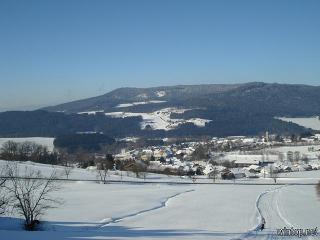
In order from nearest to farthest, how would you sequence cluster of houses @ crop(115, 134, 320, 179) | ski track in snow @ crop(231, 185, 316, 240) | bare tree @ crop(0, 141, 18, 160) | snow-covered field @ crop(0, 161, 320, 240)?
ski track in snow @ crop(231, 185, 316, 240) → snow-covered field @ crop(0, 161, 320, 240) → bare tree @ crop(0, 141, 18, 160) → cluster of houses @ crop(115, 134, 320, 179)

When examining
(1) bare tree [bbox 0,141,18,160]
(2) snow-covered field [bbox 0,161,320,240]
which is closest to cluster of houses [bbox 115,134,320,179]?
(1) bare tree [bbox 0,141,18,160]

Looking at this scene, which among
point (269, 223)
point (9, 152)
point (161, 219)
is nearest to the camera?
point (269, 223)

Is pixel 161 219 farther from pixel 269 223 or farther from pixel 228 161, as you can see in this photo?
pixel 228 161

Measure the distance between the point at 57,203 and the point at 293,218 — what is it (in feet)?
62.7

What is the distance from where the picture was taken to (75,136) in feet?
567

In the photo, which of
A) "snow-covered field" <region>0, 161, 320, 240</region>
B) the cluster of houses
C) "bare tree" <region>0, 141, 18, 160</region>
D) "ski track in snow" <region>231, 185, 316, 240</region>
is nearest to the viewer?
"ski track in snow" <region>231, 185, 316, 240</region>

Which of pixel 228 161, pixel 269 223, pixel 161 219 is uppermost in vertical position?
pixel 269 223

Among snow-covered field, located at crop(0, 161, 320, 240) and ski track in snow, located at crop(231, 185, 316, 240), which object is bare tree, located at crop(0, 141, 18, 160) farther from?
ski track in snow, located at crop(231, 185, 316, 240)

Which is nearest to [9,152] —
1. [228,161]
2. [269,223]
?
[228,161]

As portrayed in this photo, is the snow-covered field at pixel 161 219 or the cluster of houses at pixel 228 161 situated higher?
the snow-covered field at pixel 161 219

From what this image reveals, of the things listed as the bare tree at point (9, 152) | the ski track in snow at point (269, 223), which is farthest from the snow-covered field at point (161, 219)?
the bare tree at point (9, 152)

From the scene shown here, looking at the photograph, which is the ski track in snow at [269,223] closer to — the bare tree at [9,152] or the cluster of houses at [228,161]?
the cluster of houses at [228,161]

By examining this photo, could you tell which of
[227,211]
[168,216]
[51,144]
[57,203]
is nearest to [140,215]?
[168,216]

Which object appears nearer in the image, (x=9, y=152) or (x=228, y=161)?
(x=9, y=152)
